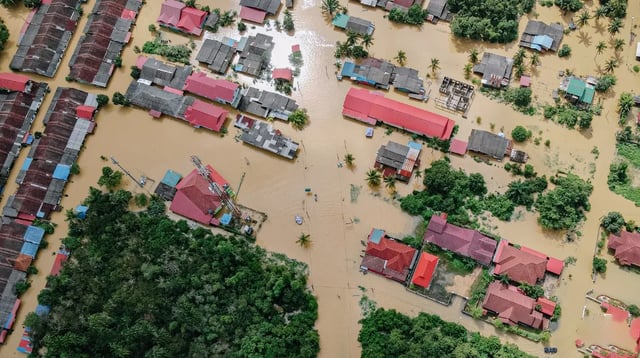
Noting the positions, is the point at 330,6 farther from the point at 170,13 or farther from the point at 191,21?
the point at 170,13

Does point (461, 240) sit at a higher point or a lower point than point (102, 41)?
lower

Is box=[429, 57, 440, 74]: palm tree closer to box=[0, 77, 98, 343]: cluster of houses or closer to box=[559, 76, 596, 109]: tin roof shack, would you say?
box=[559, 76, 596, 109]: tin roof shack

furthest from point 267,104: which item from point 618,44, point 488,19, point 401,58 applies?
point 618,44

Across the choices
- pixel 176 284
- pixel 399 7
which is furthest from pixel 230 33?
pixel 176 284

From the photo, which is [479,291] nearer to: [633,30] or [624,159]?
[624,159]

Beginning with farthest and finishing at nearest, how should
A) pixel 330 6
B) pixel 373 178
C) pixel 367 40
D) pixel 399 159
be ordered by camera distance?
1. pixel 330 6
2. pixel 367 40
3. pixel 399 159
4. pixel 373 178

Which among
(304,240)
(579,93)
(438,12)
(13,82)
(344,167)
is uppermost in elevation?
(438,12)

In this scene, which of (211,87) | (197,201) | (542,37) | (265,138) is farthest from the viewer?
(542,37)
